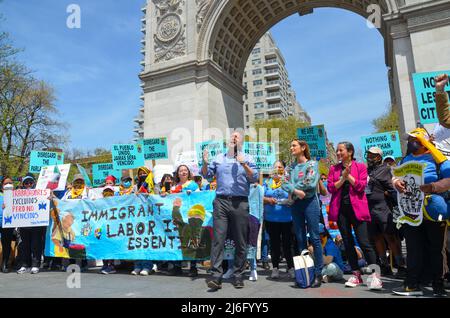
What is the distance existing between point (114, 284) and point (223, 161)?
8.53 ft

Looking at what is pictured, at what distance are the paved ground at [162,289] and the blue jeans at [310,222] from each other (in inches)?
17.2

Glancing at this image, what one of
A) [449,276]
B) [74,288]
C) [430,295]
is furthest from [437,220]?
[74,288]

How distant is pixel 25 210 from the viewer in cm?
738

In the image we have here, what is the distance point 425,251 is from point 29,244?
7710 millimetres

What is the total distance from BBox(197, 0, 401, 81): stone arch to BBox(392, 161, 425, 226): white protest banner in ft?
48.3

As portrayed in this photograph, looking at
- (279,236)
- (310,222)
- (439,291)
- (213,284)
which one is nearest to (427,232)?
(439,291)

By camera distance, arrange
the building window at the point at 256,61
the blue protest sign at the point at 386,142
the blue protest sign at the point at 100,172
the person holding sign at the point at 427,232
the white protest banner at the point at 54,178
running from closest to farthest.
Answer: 1. the person holding sign at the point at 427,232
2. the white protest banner at the point at 54,178
3. the blue protest sign at the point at 386,142
4. the blue protest sign at the point at 100,172
5. the building window at the point at 256,61

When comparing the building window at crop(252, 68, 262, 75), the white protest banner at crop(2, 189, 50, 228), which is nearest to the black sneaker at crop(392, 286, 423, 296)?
the white protest banner at crop(2, 189, 50, 228)

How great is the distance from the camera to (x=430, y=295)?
4.09m

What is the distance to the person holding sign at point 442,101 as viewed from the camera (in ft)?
13.3

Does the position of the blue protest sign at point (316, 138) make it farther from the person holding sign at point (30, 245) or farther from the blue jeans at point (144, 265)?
the person holding sign at point (30, 245)

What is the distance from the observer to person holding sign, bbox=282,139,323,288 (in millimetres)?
4945

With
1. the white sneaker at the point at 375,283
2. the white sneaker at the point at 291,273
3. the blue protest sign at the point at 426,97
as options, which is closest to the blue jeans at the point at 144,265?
the white sneaker at the point at 291,273

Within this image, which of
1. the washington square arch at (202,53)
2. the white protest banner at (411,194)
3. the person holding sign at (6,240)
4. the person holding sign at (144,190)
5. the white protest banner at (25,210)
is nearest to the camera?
the white protest banner at (411,194)
